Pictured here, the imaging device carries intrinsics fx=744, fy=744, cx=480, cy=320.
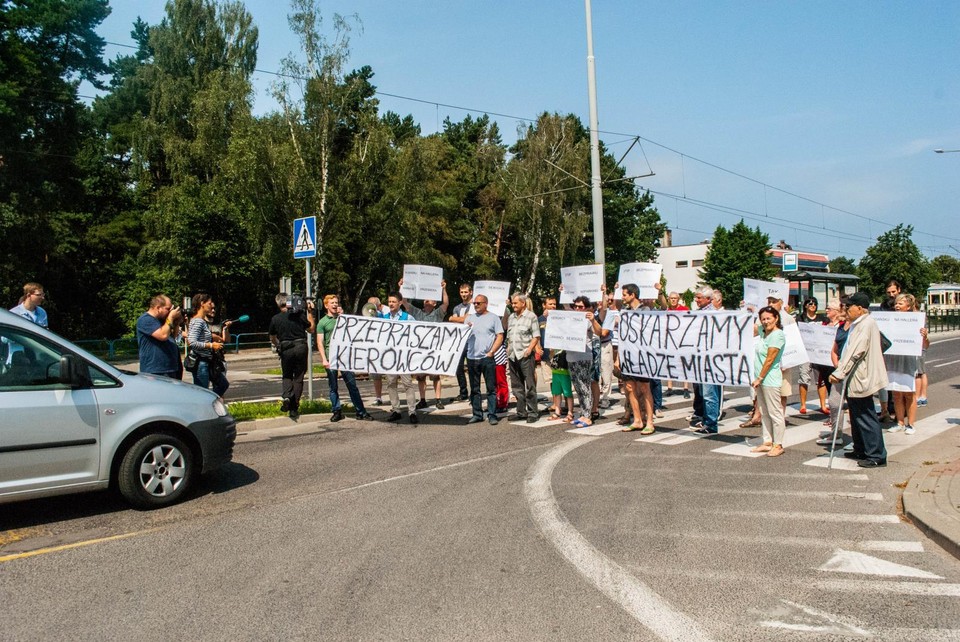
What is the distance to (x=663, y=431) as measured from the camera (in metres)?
10.6

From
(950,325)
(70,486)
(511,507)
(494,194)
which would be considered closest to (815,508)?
(511,507)

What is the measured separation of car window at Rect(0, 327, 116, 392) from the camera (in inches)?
235

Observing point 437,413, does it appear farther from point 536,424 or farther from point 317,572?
point 317,572

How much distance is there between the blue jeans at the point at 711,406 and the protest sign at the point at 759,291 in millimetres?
2988

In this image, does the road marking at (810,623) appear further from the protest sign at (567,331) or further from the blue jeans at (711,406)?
the protest sign at (567,331)

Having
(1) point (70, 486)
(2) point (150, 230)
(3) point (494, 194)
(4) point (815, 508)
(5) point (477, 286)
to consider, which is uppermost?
(3) point (494, 194)

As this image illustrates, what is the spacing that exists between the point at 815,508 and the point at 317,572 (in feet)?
14.3

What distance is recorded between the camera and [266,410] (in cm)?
1189

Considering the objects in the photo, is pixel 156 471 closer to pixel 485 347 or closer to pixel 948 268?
pixel 485 347

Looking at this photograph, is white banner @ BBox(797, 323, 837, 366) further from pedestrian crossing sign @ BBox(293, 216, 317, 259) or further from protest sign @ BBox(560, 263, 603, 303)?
pedestrian crossing sign @ BBox(293, 216, 317, 259)

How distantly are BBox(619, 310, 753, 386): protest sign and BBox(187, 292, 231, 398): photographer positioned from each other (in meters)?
5.65

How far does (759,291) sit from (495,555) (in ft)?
30.9

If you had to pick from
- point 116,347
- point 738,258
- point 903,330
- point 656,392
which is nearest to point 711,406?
point 656,392

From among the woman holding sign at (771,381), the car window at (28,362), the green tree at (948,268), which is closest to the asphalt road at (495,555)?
the woman holding sign at (771,381)
